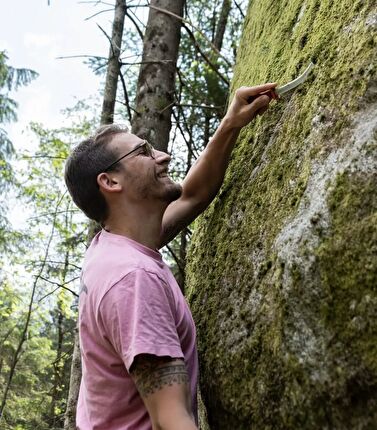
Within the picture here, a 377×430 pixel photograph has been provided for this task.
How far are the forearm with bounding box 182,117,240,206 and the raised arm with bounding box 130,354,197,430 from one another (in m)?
1.44

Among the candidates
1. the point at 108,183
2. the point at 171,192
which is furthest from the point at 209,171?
the point at 108,183

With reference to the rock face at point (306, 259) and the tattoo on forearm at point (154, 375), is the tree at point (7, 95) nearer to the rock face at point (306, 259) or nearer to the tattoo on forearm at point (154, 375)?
the rock face at point (306, 259)

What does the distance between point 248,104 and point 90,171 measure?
39.0 inches

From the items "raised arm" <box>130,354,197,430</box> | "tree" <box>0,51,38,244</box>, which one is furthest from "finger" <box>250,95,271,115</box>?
"tree" <box>0,51,38,244</box>

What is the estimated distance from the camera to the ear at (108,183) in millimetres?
2633

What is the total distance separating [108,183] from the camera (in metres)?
2.66

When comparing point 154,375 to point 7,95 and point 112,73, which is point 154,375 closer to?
point 112,73

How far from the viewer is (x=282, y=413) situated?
1756 millimetres

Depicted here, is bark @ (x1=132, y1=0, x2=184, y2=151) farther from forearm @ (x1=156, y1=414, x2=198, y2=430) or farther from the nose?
forearm @ (x1=156, y1=414, x2=198, y2=430)

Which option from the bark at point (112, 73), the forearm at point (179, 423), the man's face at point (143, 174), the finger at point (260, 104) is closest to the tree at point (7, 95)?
A: the bark at point (112, 73)

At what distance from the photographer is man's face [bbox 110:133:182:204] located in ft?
8.59

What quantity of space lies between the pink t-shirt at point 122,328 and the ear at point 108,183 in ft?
1.10

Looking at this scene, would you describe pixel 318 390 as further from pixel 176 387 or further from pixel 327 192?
pixel 327 192

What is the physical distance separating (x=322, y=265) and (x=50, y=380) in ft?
76.4
